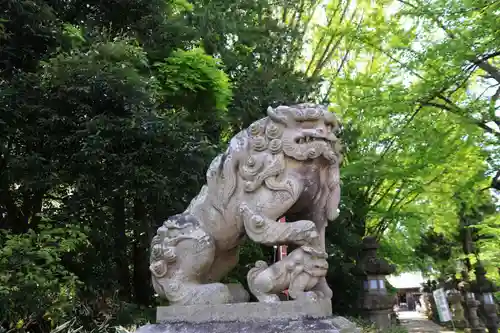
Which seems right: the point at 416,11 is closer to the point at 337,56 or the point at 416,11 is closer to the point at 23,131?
the point at 337,56

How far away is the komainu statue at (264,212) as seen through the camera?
3168 millimetres

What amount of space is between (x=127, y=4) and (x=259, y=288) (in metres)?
6.58

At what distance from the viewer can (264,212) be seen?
325 cm

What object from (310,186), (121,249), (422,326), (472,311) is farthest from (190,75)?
(422,326)

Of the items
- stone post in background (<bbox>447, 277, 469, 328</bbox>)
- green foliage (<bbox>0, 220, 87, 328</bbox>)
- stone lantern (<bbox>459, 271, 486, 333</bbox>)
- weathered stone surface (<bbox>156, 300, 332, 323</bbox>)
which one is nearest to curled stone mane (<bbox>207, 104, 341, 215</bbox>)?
weathered stone surface (<bbox>156, 300, 332, 323</bbox>)

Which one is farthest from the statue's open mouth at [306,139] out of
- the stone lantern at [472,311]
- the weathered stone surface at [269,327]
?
the stone lantern at [472,311]

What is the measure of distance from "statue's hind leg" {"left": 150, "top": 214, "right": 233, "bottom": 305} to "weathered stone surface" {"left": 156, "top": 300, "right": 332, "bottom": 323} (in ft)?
0.31

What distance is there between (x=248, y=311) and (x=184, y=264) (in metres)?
0.62

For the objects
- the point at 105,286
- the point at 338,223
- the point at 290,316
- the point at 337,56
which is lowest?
the point at 290,316

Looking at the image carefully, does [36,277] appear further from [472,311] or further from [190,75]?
[472,311]

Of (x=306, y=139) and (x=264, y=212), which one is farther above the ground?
(x=306, y=139)

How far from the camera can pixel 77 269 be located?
23.6 ft

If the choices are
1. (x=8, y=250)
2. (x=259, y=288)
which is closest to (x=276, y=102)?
(x=8, y=250)

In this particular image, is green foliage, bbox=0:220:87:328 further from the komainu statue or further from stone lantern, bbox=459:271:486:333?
stone lantern, bbox=459:271:486:333
